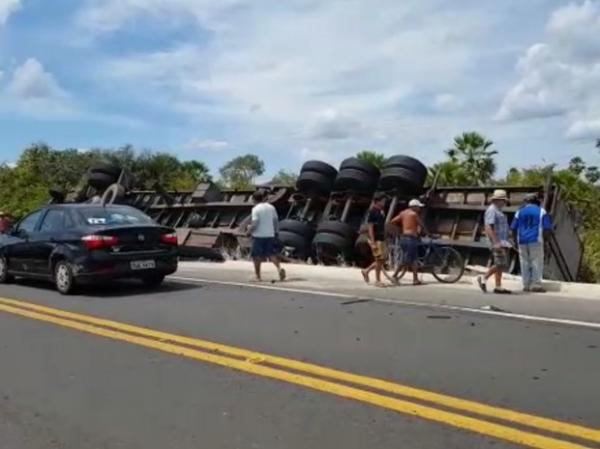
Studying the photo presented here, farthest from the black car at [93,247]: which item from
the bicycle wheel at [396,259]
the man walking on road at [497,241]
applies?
the man walking on road at [497,241]

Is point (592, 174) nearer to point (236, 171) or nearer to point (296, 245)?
point (296, 245)

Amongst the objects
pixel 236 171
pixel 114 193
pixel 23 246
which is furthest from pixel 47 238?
pixel 236 171

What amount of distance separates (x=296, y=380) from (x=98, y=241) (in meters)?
6.86

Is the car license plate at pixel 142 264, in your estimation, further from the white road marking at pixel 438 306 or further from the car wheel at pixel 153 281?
the white road marking at pixel 438 306

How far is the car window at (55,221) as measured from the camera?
1318 cm

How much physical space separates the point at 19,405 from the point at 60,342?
8.06ft

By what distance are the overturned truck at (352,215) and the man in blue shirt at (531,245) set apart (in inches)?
119

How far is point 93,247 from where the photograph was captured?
12.3 metres

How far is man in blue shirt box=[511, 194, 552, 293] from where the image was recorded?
1262 cm

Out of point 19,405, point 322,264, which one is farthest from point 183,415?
point 322,264

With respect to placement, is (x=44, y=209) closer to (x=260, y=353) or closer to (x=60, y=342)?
(x=60, y=342)

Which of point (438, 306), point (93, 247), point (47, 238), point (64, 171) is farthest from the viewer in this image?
point (64, 171)

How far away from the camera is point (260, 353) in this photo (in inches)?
295

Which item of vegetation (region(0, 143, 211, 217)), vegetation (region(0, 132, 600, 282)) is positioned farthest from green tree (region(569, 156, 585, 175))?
vegetation (region(0, 143, 211, 217))
